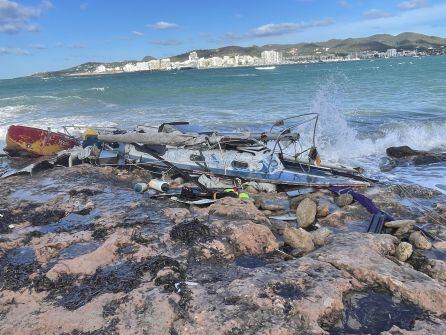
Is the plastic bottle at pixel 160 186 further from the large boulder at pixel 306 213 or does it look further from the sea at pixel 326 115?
the sea at pixel 326 115

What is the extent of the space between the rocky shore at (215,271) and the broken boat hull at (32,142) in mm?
7204

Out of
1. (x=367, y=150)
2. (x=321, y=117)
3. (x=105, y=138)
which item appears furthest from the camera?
(x=321, y=117)

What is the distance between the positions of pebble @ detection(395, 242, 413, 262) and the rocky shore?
0.02 m

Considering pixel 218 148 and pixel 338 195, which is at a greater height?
pixel 218 148

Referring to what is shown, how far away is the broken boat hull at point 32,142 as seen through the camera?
15664 millimetres

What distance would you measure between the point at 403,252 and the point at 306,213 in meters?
2.30

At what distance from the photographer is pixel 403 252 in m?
Result: 6.37

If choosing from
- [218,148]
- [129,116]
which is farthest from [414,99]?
[218,148]

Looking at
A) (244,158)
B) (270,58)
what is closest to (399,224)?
(244,158)

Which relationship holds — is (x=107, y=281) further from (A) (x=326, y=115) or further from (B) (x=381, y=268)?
(A) (x=326, y=115)

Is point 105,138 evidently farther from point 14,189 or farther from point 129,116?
point 129,116

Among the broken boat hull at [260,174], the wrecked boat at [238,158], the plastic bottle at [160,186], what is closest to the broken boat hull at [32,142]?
the wrecked boat at [238,158]

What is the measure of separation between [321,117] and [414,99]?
45.5 feet

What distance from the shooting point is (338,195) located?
10.2 m
